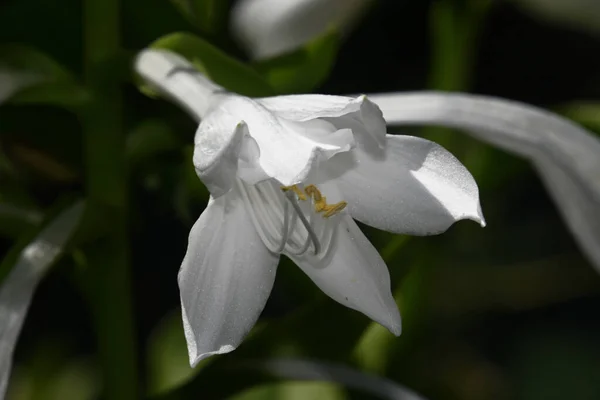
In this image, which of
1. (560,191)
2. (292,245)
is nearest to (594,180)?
(560,191)

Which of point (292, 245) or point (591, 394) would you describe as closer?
point (292, 245)

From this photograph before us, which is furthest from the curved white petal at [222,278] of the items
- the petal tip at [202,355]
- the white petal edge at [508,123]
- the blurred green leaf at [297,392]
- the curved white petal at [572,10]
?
the curved white petal at [572,10]

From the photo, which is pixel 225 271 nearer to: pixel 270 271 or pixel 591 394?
pixel 270 271

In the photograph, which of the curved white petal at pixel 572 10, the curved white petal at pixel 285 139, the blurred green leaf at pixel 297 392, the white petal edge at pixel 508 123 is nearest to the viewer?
the curved white petal at pixel 285 139

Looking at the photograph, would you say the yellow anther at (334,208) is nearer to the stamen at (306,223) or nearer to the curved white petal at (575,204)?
the stamen at (306,223)

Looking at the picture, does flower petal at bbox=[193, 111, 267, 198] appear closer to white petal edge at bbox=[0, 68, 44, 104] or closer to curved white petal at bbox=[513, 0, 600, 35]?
white petal edge at bbox=[0, 68, 44, 104]

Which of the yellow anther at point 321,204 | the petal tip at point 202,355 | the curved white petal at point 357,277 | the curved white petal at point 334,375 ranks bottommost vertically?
the curved white petal at point 334,375

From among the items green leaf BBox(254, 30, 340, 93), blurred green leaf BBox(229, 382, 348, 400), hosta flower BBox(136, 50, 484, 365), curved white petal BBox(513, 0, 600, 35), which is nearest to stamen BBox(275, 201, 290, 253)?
hosta flower BBox(136, 50, 484, 365)
